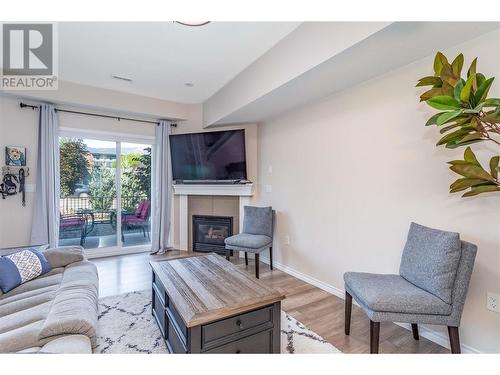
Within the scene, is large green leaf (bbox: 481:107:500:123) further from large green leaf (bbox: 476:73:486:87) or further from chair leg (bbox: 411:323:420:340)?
chair leg (bbox: 411:323:420:340)

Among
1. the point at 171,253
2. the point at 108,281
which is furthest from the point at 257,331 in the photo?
the point at 171,253

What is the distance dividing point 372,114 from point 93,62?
3211 millimetres

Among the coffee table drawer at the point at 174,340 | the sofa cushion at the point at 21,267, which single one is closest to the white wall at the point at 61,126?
the sofa cushion at the point at 21,267

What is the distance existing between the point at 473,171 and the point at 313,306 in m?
1.83

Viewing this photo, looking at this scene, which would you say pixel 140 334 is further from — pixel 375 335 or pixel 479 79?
pixel 479 79

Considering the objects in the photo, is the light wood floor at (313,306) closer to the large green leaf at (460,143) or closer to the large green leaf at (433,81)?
the large green leaf at (460,143)

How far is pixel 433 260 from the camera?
164 centimetres

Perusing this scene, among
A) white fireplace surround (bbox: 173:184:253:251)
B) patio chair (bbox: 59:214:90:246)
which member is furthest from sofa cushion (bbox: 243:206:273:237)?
patio chair (bbox: 59:214:90:246)

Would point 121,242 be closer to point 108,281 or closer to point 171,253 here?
point 171,253

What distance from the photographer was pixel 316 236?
3.04m

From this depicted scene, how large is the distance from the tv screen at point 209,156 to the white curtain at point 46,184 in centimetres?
169

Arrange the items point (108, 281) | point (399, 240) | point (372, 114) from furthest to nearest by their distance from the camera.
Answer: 1. point (108, 281)
2. point (372, 114)
3. point (399, 240)

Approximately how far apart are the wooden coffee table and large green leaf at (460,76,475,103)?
4.93 feet

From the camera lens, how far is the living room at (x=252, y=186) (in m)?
1.55
